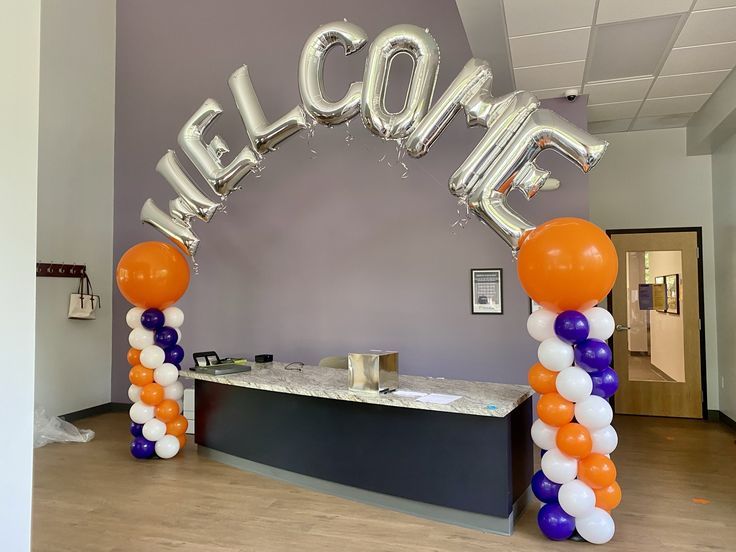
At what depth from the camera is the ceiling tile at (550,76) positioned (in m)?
4.45

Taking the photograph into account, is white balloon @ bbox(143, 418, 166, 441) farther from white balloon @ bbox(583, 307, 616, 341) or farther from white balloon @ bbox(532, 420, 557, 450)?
white balloon @ bbox(583, 307, 616, 341)

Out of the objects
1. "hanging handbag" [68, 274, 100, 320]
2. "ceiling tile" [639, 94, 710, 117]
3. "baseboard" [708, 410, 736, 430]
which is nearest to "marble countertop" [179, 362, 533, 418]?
"hanging handbag" [68, 274, 100, 320]

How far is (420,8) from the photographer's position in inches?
228

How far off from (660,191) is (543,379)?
14.5 feet

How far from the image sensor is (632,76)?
4.68m

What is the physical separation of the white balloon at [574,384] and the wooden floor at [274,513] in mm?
856

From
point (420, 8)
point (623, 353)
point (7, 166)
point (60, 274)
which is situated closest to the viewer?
point (7, 166)

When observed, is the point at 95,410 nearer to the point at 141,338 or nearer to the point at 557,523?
the point at 141,338

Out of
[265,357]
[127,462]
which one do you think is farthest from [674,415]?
[127,462]

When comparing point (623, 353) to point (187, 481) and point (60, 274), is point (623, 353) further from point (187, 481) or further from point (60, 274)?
point (60, 274)

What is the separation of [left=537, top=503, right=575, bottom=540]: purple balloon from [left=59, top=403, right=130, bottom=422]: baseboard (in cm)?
534

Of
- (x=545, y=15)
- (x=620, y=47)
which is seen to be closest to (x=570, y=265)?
(x=545, y=15)

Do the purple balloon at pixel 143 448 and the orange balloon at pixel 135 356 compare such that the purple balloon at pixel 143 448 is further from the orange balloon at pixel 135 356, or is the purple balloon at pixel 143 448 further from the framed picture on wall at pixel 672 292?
the framed picture on wall at pixel 672 292

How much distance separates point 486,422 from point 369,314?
108 inches
